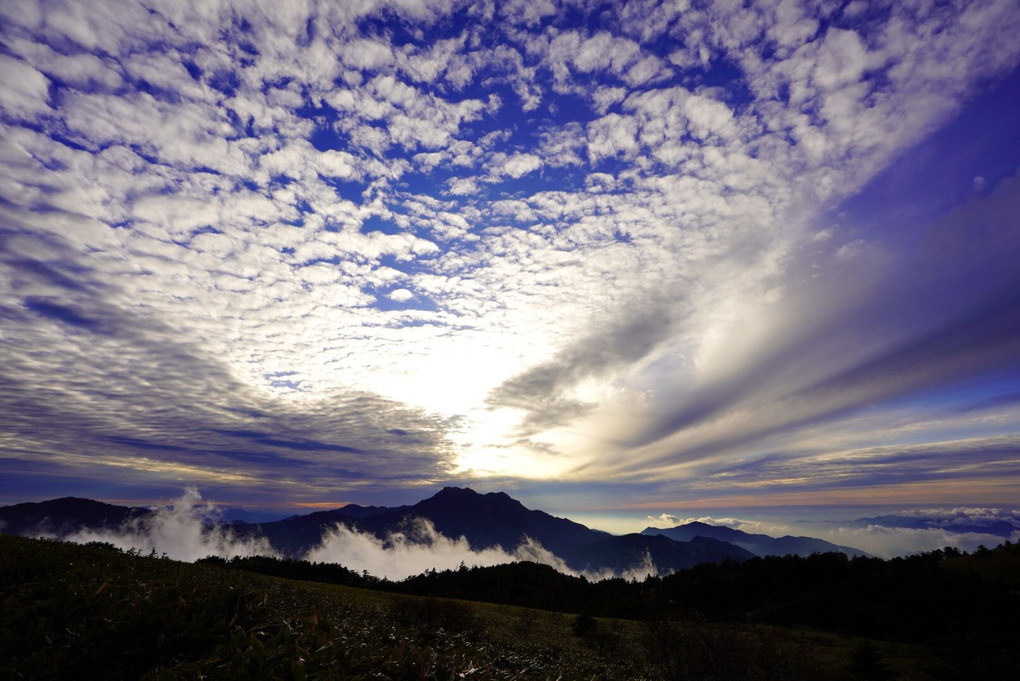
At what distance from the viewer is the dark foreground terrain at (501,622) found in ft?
10.4

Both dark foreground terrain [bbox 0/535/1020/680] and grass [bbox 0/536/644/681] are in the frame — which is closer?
grass [bbox 0/536/644/681]

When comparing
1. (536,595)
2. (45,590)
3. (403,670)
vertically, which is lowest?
(536,595)

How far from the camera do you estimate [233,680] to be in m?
2.31

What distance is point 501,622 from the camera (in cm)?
4578

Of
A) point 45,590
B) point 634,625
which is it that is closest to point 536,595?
point 634,625

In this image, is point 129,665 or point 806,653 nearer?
point 129,665

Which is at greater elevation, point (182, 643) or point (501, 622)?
point (182, 643)

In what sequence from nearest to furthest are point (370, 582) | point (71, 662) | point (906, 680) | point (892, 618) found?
point (71, 662), point (906, 680), point (892, 618), point (370, 582)

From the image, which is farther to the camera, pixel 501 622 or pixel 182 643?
pixel 501 622

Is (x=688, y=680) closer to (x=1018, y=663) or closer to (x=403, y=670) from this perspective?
(x=1018, y=663)

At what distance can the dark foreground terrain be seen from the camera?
3.16 m

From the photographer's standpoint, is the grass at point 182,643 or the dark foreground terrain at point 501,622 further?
the dark foreground terrain at point 501,622

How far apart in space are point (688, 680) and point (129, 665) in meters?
39.2

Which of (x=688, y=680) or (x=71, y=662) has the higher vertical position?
(x=71, y=662)
